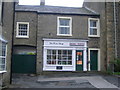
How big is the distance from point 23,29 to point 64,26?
4.75 metres

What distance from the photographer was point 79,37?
2262 centimetres

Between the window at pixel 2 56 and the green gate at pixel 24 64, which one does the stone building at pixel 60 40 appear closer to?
the green gate at pixel 24 64

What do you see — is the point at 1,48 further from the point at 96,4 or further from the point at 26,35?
the point at 96,4

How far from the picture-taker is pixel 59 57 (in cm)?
2230

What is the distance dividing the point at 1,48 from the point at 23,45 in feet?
38.1

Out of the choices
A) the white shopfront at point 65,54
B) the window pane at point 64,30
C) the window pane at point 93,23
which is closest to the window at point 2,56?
the white shopfront at point 65,54

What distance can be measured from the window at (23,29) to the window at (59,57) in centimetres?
357

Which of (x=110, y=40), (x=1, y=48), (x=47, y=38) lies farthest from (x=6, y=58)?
(x=110, y=40)

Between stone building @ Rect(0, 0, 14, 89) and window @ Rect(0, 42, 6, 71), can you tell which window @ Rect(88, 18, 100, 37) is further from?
window @ Rect(0, 42, 6, 71)

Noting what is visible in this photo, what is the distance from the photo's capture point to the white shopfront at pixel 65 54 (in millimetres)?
22062

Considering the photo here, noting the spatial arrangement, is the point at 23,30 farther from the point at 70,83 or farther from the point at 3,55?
the point at 3,55

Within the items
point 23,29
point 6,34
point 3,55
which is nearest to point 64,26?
point 23,29

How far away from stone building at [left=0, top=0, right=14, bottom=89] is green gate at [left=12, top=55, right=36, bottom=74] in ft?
29.2

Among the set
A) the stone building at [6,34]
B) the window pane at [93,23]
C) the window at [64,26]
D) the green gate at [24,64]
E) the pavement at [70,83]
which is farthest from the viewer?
the window pane at [93,23]
